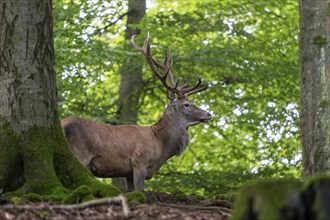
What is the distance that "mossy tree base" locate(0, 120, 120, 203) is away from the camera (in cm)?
805

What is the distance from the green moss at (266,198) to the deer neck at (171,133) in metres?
8.30

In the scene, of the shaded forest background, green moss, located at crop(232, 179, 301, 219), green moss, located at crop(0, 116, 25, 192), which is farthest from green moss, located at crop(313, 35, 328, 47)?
the shaded forest background

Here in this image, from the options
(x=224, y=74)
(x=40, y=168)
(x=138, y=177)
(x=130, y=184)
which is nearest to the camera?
(x=40, y=168)

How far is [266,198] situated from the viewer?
176 inches

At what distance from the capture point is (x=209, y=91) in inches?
750

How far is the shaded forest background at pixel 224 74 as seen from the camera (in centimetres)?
1798

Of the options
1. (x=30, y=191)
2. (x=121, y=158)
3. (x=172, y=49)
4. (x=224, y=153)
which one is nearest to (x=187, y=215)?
(x=30, y=191)

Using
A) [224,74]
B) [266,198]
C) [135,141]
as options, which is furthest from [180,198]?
[224,74]

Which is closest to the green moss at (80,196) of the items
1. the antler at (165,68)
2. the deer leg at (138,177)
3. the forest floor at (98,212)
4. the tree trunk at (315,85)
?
the forest floor at (98,212)

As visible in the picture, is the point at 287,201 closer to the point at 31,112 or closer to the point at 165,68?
the point at 31,112

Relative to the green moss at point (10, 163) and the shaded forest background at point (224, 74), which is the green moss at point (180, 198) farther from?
the shaded forest background at point (224, 74)

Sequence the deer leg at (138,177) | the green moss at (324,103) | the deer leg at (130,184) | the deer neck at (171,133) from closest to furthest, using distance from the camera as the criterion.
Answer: the green moss at (324,103) < the deer leg at (138,177) < the deer leg at (130,184) < the deer neck at (171,133)

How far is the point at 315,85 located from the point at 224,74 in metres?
10.0

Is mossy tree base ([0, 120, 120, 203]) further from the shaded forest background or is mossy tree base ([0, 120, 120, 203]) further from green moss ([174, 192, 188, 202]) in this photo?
the shaded forest background
